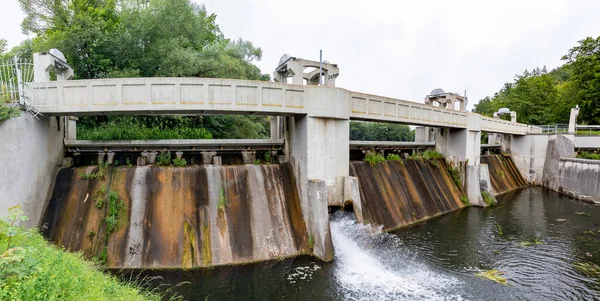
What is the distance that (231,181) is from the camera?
40.9ft

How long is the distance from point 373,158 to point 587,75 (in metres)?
34.9

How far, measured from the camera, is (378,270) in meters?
10.5

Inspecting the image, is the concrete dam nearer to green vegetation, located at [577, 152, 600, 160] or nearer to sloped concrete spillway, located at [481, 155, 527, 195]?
sloped concrete spillway, located at [481, 155, 527, 195]

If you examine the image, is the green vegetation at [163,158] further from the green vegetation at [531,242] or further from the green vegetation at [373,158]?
the green vegetation at [531,242]

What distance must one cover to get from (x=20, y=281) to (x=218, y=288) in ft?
18.2

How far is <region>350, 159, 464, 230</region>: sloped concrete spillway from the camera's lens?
15172mm

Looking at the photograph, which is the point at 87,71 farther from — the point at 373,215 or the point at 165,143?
the point at 373,215

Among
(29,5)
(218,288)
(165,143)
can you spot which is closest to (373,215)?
(218,288)

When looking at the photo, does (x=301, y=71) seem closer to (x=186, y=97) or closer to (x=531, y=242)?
(x=186, y=97)

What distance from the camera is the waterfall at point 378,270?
9.14 metres

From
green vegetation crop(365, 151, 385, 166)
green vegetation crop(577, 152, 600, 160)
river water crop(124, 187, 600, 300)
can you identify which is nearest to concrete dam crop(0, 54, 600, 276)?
river water crop(124, 187, 600, 300)

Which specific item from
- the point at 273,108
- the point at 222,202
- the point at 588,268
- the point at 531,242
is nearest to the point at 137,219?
the point at 222,202

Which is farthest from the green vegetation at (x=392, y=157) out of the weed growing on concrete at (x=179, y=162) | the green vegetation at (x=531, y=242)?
the weed growing on concrete at (x=179, y=162)

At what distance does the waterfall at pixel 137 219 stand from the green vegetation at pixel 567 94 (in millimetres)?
44950
